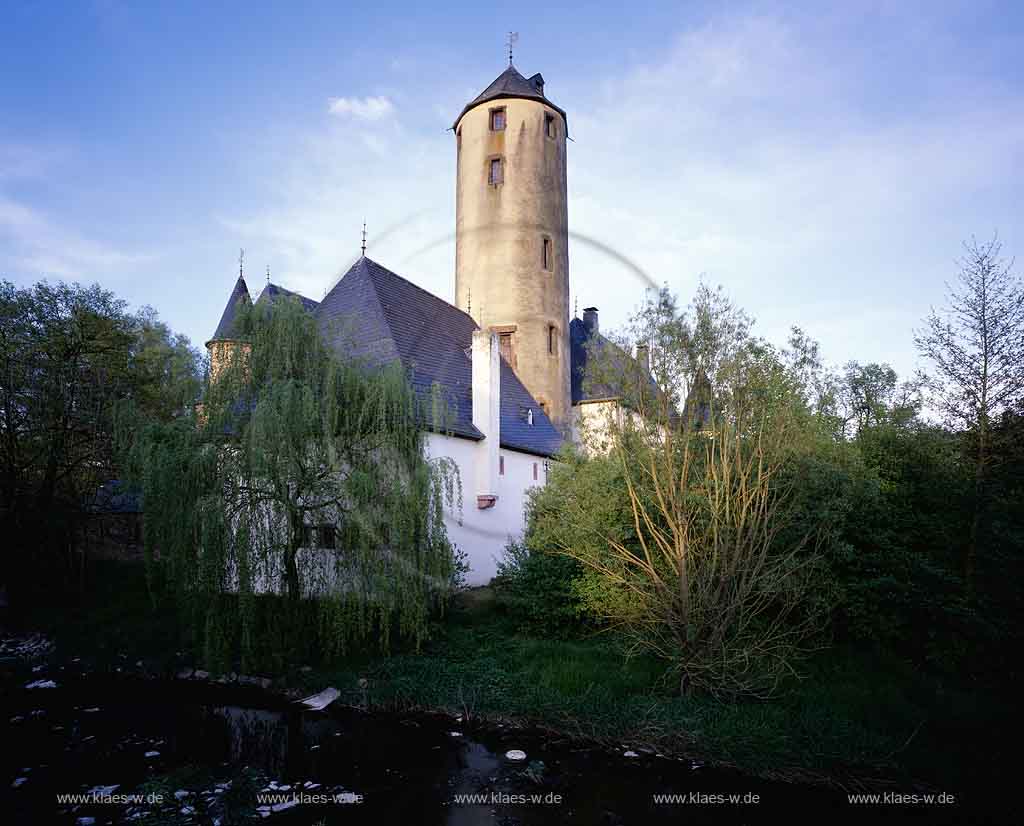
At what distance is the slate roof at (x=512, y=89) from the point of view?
23.0m

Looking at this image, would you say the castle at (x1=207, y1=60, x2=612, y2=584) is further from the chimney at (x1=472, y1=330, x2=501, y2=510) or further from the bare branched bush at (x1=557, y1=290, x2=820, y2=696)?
the bare branched bush at (x1=557, y1=290, x2=820, y2=696)

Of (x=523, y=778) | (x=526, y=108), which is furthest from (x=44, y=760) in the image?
(x=526, y=108)

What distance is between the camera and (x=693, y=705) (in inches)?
323

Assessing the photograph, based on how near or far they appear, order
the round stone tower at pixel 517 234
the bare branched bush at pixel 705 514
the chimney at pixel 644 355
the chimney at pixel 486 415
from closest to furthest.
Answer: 1. the bare branched bush at pixel 705 514
2. the chimney at pixel 644 355
3. the chimney at pixel 486 415
4. the round stone tower at pixel 517 234

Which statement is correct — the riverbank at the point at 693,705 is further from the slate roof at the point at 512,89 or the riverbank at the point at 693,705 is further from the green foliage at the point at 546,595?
the slate roof at the point at 512,89

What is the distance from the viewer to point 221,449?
9.39 m

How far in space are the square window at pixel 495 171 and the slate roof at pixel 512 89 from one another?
7.63 feet

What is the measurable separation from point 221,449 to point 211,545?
138cm

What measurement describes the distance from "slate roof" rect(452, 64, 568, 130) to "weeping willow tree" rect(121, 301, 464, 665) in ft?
54.2

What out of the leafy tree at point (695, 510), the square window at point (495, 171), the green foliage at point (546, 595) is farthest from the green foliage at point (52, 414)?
the square window at point (495, 171)

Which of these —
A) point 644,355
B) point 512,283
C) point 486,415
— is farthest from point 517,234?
point 644,355

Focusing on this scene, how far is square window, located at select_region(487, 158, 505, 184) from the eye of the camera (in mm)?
22717

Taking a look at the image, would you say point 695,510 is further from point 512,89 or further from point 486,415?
point 512,89

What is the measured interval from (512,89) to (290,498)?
62.6ft
